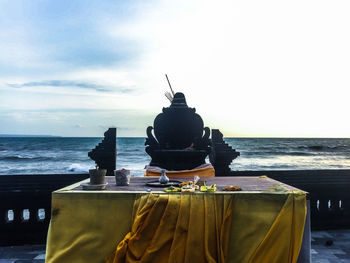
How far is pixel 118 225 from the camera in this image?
246 centimetres

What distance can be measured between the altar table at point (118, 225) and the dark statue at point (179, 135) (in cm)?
237

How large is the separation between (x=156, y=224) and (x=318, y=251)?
281cm

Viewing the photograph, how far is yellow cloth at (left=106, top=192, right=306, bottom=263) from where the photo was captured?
233 centimetres

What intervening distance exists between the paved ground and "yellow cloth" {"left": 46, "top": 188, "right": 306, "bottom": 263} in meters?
1.64

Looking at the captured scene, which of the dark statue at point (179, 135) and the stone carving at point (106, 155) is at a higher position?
the dark statue at point (179, 135)

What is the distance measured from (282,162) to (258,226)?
3176 cm

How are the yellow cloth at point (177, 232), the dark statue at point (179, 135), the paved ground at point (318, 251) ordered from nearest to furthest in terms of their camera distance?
the yellow cloth at point (177, 232) < the paved ground at point (318, 251) < the dark statue at point (179, 135)

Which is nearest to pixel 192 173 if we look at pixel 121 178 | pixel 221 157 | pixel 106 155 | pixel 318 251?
pixel 221 157

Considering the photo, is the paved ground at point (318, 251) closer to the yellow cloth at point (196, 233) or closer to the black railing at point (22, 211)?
the black railing at point (22, 211)

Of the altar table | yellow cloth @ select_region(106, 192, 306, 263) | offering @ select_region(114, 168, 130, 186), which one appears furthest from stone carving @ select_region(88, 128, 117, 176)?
yellow cloth @ select_region(106, 192, 306, 263)

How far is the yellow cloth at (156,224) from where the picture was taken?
2.40m

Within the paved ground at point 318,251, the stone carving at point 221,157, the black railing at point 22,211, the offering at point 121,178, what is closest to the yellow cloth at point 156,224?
the offering at point 121,178

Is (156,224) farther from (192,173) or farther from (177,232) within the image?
(192,173)

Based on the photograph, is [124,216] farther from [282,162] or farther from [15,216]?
[282,162]
